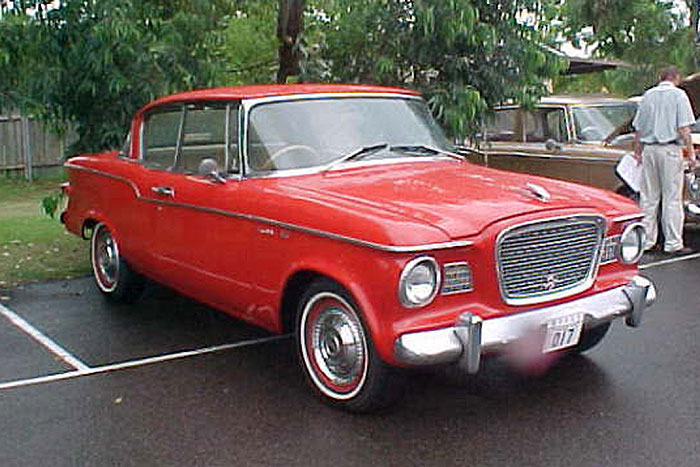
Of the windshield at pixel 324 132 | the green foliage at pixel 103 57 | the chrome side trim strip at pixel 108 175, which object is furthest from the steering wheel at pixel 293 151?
the green foliage at pixel 103 57

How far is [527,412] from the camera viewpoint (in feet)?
15.9

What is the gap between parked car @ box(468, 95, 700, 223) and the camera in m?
9.84

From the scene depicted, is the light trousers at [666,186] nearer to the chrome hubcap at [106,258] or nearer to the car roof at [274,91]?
the car roof at [274,91]

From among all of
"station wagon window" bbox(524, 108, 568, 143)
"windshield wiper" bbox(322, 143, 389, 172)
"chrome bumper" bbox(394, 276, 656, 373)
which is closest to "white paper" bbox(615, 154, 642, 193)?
"station wagon window" bbox(524, 108, 568, 143)

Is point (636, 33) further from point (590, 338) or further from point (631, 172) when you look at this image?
point (590, 338)

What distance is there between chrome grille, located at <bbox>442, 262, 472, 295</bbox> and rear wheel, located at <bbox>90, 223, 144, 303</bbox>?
339 cm

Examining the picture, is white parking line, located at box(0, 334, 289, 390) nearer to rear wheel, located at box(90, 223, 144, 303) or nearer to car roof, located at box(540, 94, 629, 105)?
rear wheel, located at box(90, 223, 144, 303)

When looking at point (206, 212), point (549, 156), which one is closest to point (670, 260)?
point (549, 156)

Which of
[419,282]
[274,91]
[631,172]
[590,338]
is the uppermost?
[274,91]

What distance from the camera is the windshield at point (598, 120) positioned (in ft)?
33.8

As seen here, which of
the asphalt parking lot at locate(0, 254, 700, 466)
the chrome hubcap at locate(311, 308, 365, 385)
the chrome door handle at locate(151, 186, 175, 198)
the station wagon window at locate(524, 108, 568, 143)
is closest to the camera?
the asphalt parking lot at locate(0, 254, 700, 466)

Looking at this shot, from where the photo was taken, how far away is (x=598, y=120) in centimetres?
1045

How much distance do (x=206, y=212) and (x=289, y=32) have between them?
5.14 meters

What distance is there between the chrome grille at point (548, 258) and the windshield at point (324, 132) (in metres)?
1.41
